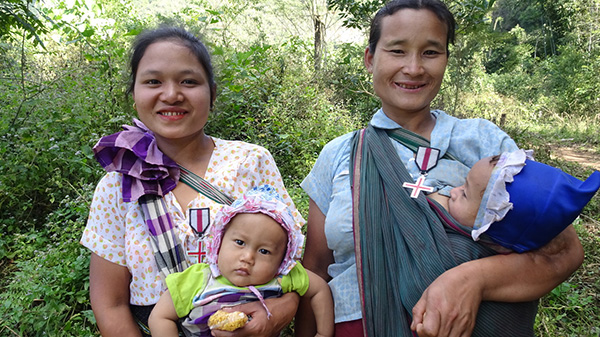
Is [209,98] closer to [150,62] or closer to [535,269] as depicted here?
[150,62]

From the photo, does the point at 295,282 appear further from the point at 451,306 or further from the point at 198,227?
the point at 451,306

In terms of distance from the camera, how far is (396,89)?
1599 millimetres

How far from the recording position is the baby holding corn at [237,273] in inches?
54.3

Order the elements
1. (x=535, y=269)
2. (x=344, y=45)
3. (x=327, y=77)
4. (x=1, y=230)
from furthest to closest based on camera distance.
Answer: (x=344, y=45) → (x=327, y=77) → (x=1, y=230) → (x=535, y=269)

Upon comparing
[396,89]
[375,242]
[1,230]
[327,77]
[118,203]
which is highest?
[327,77]

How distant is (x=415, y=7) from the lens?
1546 millimetres

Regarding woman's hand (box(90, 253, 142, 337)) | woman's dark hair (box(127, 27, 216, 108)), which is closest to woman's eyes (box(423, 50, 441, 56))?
woman's dark hair (box(127, 27, 216, 108))

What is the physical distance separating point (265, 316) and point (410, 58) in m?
1.10

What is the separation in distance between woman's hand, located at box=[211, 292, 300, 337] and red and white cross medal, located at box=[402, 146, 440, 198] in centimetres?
60

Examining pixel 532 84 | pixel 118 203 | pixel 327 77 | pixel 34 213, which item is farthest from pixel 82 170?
pixel 532 84

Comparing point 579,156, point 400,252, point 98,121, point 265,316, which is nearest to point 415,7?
point 400,252

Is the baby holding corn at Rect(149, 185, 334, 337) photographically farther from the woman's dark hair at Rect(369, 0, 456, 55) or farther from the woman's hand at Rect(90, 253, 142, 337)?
the woman's dark hair at Rect(369, 0, 456, 55)

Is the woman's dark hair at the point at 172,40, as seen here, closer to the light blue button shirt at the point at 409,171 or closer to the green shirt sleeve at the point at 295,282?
the light blue button shirt at the point at 409,171

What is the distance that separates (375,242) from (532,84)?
58.7 feet
